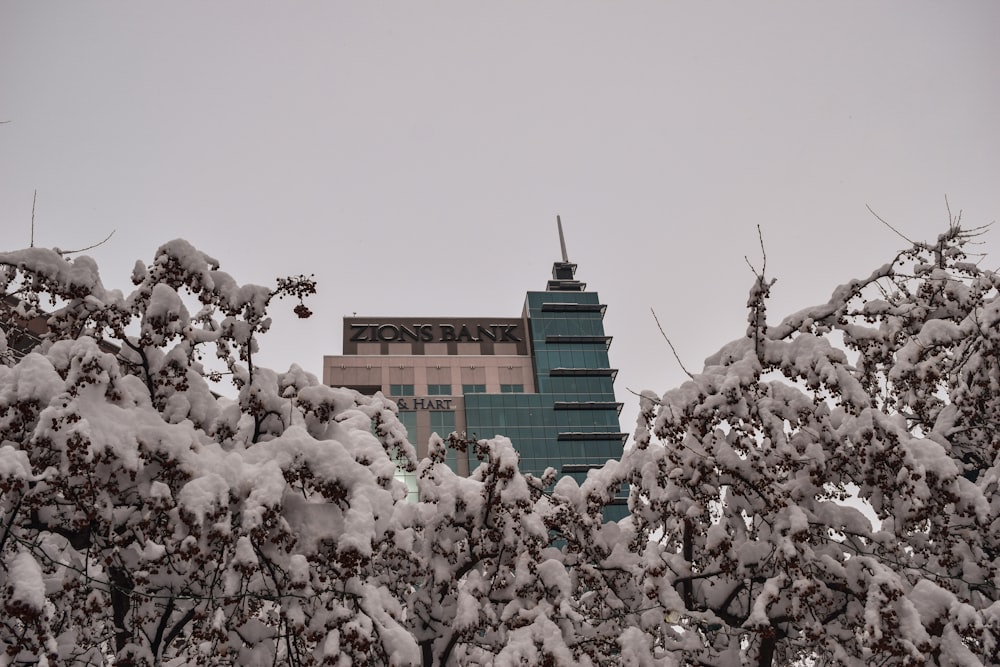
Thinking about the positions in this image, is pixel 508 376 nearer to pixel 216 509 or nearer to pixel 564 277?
pixel 564 277

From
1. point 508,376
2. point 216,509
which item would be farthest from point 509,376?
point 216,509

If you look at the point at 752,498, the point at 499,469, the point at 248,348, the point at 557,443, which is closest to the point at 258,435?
the point at 248,348

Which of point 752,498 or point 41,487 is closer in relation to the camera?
point 41,487

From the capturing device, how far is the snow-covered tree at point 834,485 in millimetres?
7605

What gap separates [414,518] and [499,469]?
1823 mm

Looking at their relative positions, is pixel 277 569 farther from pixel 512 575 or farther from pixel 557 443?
pixel 557 443

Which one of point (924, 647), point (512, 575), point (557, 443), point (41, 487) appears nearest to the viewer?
point (41, 487)

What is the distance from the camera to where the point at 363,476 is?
6332 mm

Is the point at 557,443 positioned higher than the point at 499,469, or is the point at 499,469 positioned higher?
the point at 557,443

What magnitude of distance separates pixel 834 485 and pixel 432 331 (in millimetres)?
88733

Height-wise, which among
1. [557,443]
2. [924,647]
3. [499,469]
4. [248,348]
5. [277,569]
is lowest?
[924,647]

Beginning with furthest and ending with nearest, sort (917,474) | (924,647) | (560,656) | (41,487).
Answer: (560,656) < (917,474) < (924,647) < (41,487)

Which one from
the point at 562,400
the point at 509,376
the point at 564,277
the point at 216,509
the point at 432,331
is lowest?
the point at 216,509

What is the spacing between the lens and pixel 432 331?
9669 centimetres
